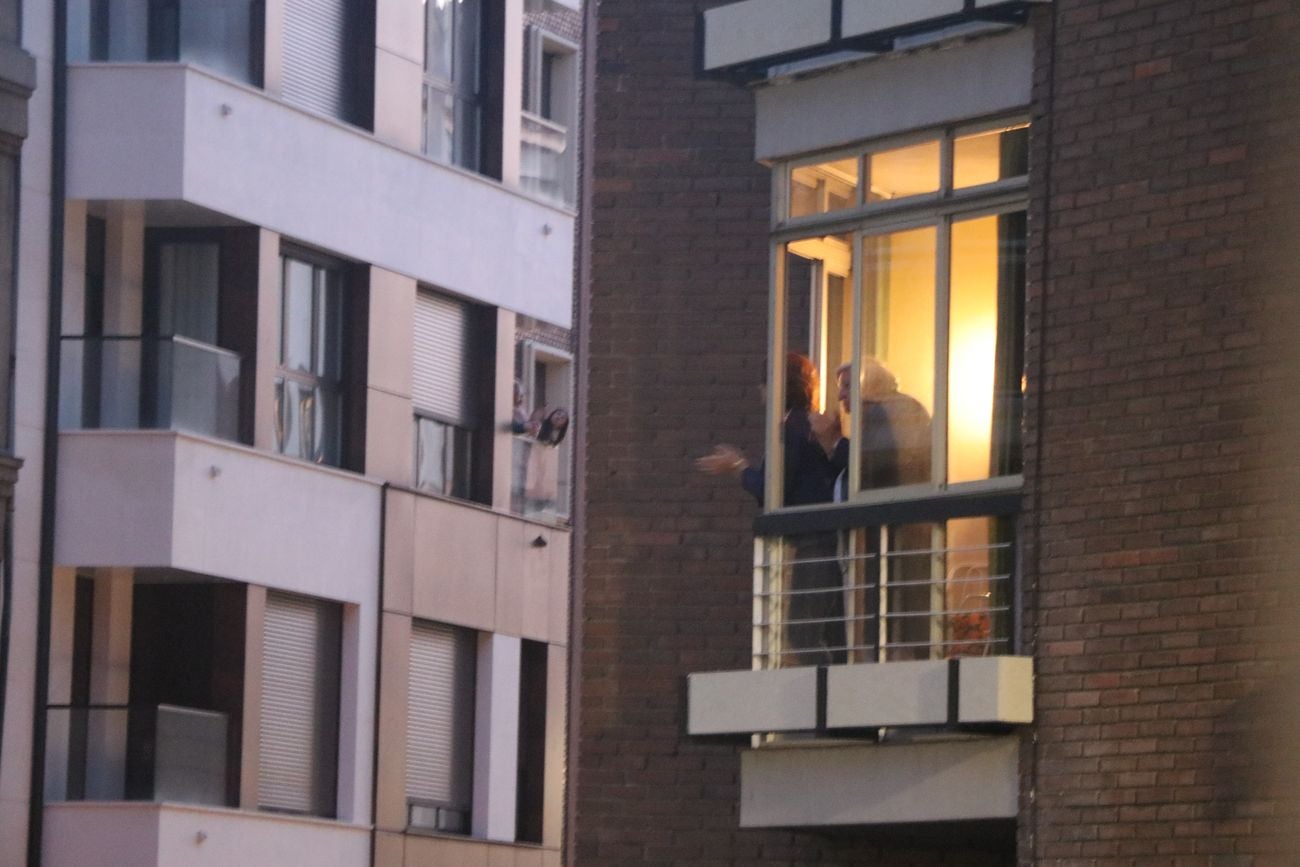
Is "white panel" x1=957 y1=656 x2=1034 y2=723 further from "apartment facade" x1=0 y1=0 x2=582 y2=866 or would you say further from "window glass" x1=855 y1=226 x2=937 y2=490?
"apartment facade" x1=0 y1=0 x2=582 y2=866

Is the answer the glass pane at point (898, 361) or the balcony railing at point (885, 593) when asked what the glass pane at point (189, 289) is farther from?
the glass pane at point (898, 361)

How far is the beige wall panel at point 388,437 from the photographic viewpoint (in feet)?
96.4

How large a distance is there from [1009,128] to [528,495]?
16716 mm

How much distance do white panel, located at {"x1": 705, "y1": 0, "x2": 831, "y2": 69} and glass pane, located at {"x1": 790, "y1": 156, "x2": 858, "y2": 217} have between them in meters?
0.65

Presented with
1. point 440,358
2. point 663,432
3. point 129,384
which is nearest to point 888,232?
point 663,432

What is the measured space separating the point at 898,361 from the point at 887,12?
1794 mm

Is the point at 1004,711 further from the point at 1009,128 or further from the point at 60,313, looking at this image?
the point at 60,313

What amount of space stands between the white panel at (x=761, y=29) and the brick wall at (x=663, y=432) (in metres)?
1.62

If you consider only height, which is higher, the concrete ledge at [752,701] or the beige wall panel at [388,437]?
the beige wall panel at [388,437]

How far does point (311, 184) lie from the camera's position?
2880 cm

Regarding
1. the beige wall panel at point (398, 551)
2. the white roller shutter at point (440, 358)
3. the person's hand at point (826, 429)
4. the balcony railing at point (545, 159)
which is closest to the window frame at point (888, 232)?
the person's hand at point (826, 429)

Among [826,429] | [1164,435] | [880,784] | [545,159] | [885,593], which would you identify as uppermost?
[545,159]

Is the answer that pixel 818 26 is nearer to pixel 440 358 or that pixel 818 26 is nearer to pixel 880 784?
pixel 880 784

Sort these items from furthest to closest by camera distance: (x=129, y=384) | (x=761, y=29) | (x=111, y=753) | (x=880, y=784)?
(x=129, y=384)
(x=111, y=753)
(x=761, y=29)
(x=880, y=784)
